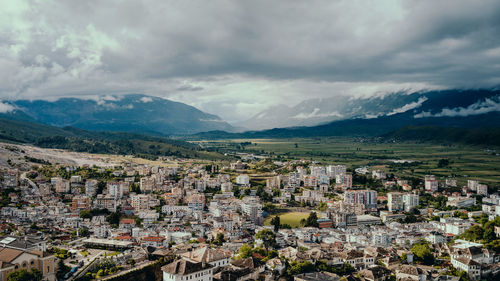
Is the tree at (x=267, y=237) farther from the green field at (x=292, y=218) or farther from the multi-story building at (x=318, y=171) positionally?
the multi-story building at (x=318, y=171)

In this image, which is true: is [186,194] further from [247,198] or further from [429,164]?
[429,164]

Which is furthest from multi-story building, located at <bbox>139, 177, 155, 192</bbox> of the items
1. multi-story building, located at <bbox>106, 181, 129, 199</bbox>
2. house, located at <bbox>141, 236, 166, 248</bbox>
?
house, located at <bbox>141, 236, 166, 248</bbox>

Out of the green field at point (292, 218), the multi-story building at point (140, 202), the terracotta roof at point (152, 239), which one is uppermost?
the multi-story building at point (140, 202)

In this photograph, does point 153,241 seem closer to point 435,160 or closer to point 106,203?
point 106,203

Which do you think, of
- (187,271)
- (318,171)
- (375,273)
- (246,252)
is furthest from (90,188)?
(375,273)

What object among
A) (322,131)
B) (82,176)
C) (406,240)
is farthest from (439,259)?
(322,131)

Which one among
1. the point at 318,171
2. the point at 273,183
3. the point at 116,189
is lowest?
the point at 273,183

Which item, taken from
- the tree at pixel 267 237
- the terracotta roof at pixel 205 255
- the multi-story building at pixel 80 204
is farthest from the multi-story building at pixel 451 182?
the multi-story building at pixel 80 204
